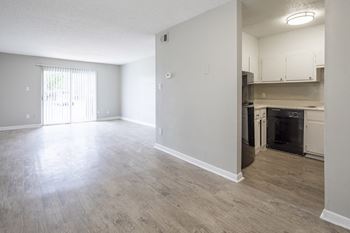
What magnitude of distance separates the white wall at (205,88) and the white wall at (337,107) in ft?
3.45

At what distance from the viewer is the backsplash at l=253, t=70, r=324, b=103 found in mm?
3994

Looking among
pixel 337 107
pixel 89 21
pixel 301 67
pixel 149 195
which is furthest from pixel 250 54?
pixel 149 195

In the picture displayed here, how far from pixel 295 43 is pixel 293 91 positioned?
1004mm

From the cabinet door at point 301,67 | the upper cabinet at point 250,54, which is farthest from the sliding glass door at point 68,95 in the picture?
the cabinet door at point 301,67

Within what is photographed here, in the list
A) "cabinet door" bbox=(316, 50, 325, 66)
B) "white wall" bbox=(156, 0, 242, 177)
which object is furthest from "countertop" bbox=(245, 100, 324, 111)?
"white wall" bbox=(156, 0, 242, 177)

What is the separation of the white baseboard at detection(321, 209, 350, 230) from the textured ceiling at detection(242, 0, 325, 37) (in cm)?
262

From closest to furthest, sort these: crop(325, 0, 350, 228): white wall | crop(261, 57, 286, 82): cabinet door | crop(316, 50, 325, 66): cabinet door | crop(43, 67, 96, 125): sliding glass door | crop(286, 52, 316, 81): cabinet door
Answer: crop(325, 0, 350, 228): white wall < crop(316, 50, 325, 66): cabinet door < crop(286, 52, 316, 81): cabinet door < crop(261, 57, 286, 82): cabinet door < crop(43, 67, 96, 125): sliding glass door

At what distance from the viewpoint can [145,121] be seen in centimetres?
757

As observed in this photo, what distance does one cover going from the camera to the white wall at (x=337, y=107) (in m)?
1.72

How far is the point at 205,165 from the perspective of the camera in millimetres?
3227

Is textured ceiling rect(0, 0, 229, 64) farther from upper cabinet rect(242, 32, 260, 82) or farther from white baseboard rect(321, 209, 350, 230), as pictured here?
white baseboard rect(321, 209, 350, 230)

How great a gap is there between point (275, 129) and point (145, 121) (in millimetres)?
4714

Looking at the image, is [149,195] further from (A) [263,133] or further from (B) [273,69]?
(B) [273,69]

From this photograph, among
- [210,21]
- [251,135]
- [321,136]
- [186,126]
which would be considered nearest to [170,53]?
[210,21]
